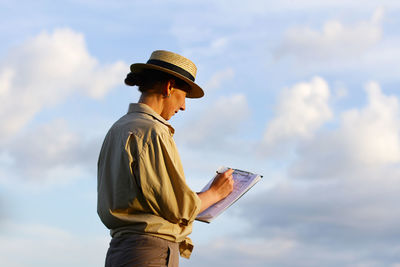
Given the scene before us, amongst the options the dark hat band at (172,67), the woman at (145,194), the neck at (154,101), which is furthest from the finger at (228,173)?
the dark hat band at (172,67)

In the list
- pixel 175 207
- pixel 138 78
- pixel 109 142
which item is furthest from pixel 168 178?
pixel 138 78

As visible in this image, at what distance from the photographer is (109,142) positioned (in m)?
5.38

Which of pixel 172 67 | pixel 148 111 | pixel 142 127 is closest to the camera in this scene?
pixel 142 127

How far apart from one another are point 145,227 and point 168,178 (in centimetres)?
39

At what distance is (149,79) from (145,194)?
1.04 m

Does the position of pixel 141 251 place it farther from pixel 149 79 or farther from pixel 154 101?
pixel 149 79

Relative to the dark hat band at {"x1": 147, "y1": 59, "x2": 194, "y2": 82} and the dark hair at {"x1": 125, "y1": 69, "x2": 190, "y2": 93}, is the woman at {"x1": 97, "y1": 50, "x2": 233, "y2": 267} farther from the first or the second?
the dark hat band at {"x1": 147, "y1": 59, "x2": 194, "y2": 82}

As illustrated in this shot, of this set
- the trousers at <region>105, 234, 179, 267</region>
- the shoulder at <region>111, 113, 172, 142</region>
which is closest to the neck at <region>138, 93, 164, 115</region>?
the shoulder at <region>111, 113, 172, 142</region>

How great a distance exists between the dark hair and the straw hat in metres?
0.03

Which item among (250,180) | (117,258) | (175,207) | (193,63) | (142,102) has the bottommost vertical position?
(117,258)

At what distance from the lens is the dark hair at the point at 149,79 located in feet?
18.3

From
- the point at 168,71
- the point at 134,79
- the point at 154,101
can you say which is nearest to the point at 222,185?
the point at 154,101

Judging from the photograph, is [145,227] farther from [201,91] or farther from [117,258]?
[201,91]

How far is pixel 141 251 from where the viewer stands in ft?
16.6
